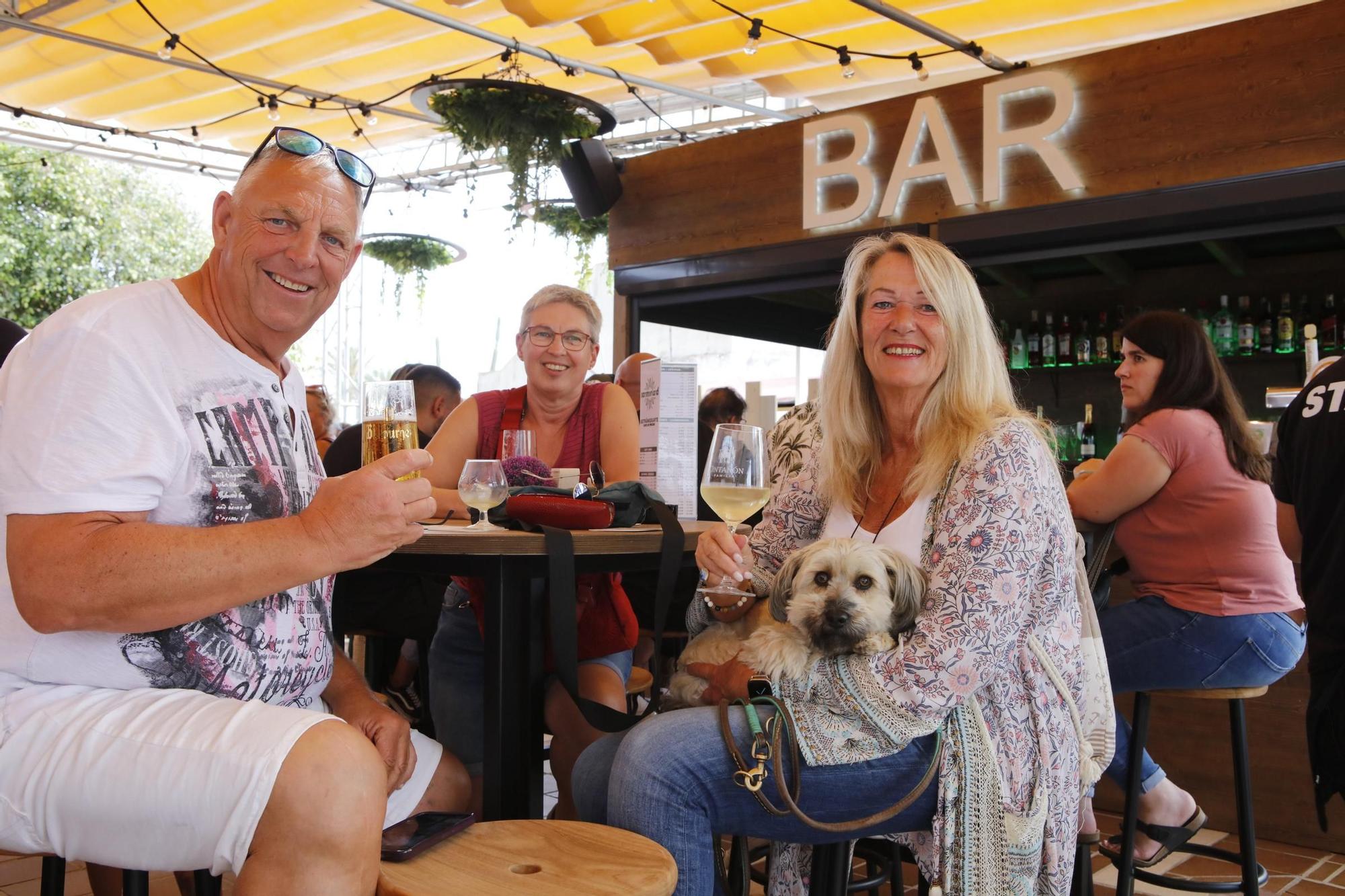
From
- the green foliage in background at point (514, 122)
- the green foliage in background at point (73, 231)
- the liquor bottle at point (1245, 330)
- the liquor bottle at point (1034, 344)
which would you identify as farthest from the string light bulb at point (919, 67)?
the green foliage in background at point (73, 231)

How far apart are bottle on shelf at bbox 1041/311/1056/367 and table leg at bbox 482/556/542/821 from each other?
4.61 m

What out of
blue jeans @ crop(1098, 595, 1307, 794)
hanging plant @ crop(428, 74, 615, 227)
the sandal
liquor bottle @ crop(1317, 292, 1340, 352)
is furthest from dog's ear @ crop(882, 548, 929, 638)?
liquor bottle @ crop(1317, 292, 1340, 352)

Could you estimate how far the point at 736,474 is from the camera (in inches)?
79.0

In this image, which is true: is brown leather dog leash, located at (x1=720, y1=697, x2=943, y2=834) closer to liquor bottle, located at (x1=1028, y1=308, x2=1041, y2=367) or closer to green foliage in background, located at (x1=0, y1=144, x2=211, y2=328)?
liquor bottle, located at (x1=1028, y1=308, x2=1041, y2=367)

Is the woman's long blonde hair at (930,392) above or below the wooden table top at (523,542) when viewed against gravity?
above

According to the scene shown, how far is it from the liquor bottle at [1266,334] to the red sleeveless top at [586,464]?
3722 mm

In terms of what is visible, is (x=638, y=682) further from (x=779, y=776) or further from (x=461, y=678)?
(x=779, y=776)

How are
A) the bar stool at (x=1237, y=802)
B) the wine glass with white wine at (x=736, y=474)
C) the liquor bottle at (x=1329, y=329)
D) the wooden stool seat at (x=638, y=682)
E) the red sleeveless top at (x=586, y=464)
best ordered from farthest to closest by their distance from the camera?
the liquor bottle at (x=1329, y=329) → the wooden stool seat at (x=638, y=682) → the bar stool at (x=1237, y=802) → the red sleeveless top at (x=586, y=464) → the wine glass with white wine at (x=736, y=474)

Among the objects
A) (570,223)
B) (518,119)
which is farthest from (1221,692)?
(570,223)

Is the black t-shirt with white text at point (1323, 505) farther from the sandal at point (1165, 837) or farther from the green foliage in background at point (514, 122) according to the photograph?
the green foliage in background at point (514, 122)

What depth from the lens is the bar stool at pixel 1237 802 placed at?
2.74 metres

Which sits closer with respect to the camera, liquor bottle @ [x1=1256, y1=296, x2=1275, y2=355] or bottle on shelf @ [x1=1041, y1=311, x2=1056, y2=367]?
liquor bottle @ [x1=1256, y1=296, x2=1275, y2=355]

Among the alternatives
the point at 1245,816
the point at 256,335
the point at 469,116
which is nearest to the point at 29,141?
the point at 469,116

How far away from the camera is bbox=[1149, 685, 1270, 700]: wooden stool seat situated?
2885 mm
